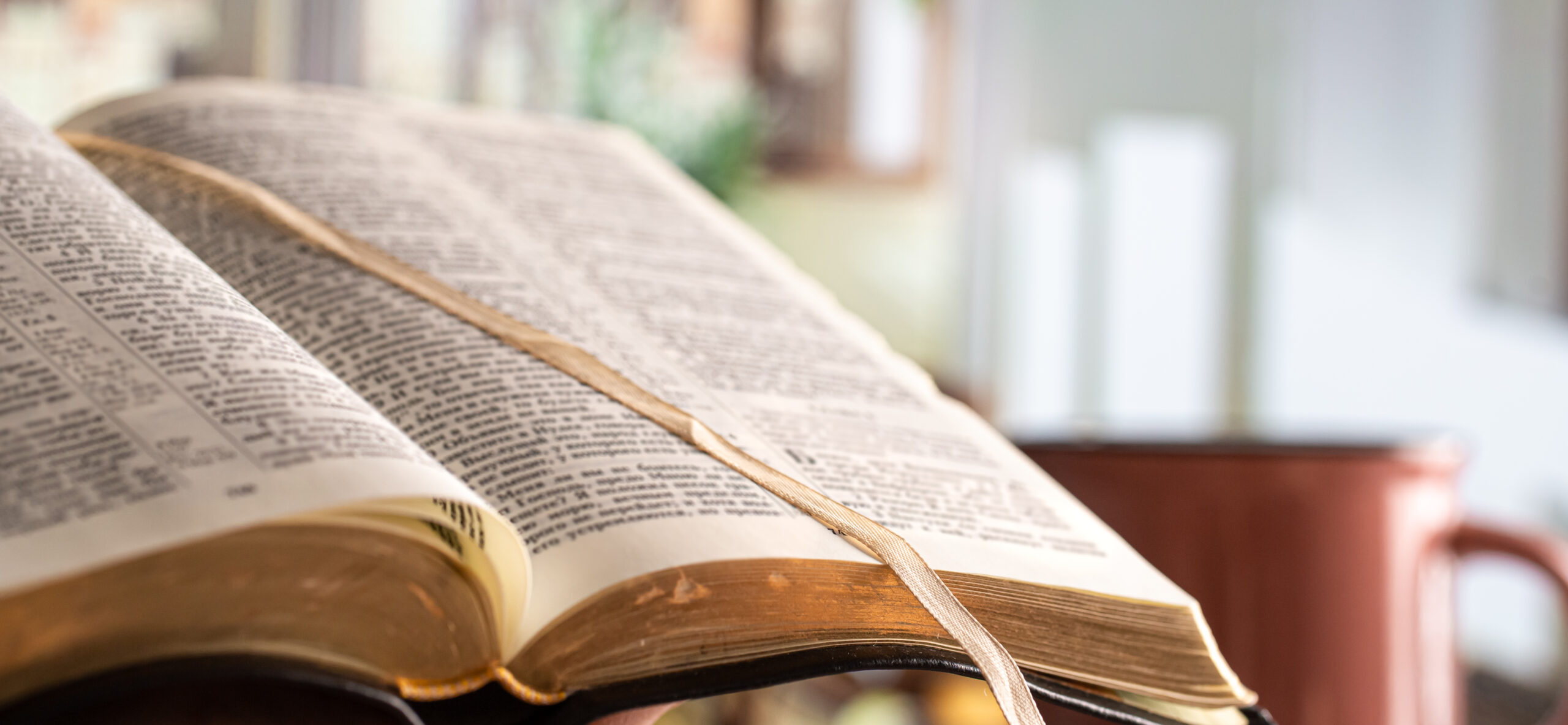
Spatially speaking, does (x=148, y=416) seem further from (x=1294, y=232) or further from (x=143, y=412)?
(x=1294, y=232)

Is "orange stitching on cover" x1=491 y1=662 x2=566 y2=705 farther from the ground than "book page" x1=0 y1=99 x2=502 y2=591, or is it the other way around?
"book page" x1=0 y1=99 x2=502 y2=591

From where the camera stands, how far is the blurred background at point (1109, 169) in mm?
1082

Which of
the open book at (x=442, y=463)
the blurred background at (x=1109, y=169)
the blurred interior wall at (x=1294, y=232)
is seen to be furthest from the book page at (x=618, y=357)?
the blurred background at (x=1109, y=169)

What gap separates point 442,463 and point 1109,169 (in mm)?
2016

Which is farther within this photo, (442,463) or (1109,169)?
(1109,169)

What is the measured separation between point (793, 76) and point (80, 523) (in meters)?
2.43

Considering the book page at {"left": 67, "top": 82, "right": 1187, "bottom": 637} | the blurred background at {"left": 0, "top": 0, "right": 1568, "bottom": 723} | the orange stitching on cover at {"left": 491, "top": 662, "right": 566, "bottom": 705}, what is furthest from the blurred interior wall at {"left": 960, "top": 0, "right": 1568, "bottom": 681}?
the orange stitching on cover at {"left": 491, "top": 662, "right": 566, "bottom": 705}

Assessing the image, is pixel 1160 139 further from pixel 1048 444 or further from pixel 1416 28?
pixel 1048 444

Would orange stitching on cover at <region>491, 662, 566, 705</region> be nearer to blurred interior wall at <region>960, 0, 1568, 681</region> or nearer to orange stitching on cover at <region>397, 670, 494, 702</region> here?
orange stitching on cover at <region>397, 670, 494, 702</region>

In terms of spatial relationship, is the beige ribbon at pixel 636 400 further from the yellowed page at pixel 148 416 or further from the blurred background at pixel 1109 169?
the blurred background at pixel 1109 169

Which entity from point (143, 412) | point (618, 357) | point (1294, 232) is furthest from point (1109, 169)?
point (143, 412)

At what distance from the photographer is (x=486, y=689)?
200 millimetres

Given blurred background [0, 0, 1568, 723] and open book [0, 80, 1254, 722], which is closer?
open book [0, 80, 1254, 722]

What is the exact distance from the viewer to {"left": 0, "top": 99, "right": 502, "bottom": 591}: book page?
6.1 inches
